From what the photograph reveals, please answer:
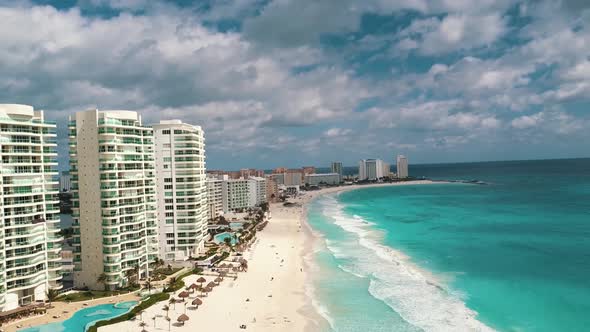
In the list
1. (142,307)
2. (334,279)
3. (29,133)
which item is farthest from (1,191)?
(334,279)

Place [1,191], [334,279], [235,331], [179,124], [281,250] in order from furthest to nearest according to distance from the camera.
Answer: [281,250] < [179,124] < [334,279] < [1,191] < [235,331]

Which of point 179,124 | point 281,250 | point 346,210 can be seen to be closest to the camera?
point 179,124

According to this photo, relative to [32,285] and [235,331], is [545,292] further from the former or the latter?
[32,285]

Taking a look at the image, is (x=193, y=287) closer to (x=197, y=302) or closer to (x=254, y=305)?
(x=197, y=302)

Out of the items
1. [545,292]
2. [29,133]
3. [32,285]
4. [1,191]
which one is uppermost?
[29,133]

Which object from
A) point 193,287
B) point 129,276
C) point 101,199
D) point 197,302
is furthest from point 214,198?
point 197,302

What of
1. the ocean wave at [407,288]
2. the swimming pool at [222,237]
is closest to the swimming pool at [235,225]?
the swimming pool at [222,237]

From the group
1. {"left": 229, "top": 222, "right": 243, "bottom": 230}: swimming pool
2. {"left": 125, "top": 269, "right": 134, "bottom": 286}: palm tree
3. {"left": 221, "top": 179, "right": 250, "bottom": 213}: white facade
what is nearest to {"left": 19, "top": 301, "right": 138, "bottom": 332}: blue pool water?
{"left": 125, "top": 269, "right": 134, "bottom": 286}: palm tree

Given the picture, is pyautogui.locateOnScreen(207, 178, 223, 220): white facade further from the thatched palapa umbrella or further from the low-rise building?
the thatched palapa umbrella
